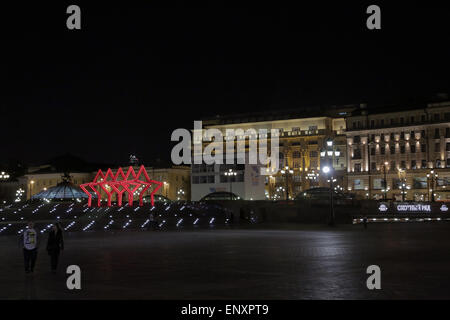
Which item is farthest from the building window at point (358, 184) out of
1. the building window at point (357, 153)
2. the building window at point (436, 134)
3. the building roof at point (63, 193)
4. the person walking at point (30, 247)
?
the person walking at point (30, 247)

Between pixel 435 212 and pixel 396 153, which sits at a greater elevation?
pixel 396 153

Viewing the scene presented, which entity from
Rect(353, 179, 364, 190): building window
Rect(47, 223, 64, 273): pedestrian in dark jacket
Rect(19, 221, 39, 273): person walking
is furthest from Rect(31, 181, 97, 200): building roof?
Rect(19, 221, 39, 273): person walking

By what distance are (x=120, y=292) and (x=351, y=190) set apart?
338ft

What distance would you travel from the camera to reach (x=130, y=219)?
65.4m

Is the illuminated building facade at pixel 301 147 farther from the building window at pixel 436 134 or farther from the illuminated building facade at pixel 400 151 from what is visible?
the building window at pixel 436 134

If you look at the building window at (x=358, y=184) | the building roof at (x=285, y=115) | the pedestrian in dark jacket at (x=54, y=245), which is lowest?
the pedestrian in dark jacket at (x=54, y=245)

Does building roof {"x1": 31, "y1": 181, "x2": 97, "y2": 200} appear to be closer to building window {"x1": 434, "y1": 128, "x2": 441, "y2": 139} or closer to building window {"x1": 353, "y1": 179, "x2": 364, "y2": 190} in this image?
building window {"x1": 353, "y1": 179, "x2": 364, "y2": 190}

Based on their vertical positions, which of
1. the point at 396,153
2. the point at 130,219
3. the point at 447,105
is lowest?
the point at 130,219

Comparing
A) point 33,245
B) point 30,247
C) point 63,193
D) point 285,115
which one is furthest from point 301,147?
point 30,247

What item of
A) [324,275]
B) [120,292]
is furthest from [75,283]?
[324,275]

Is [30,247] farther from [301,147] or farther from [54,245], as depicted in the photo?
[301,147]
